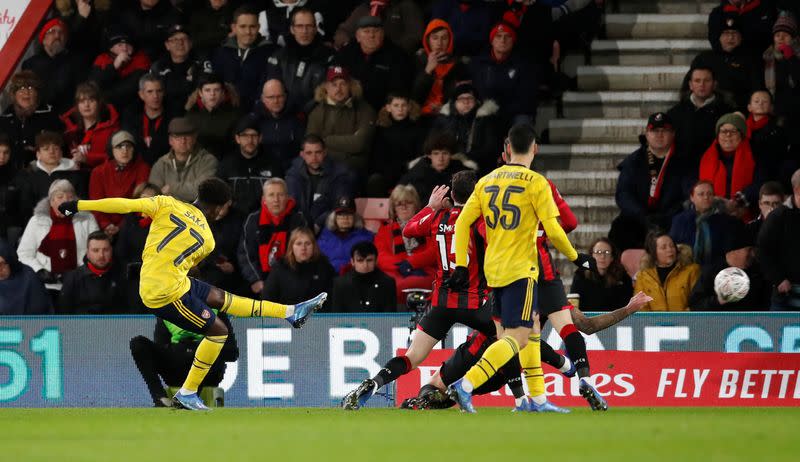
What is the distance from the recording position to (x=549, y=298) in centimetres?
1227

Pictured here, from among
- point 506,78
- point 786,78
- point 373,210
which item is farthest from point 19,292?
point 786,78

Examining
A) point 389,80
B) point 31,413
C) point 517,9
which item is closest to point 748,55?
point 517,9

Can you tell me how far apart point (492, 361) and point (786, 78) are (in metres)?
6.77

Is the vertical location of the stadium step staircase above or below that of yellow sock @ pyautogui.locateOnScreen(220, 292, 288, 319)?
above

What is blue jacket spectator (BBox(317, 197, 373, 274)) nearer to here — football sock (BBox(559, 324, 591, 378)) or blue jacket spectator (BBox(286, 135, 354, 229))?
blue jacket spectator (BBox(286, 135, 354, 229))

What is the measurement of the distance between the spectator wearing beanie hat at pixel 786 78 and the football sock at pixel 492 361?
630cm

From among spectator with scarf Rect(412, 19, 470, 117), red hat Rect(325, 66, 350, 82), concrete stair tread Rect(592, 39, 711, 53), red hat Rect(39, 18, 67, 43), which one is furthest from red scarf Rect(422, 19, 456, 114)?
red hat Rect(39, 18, 67, 43)

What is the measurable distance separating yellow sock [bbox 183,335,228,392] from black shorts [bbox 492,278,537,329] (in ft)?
8.72

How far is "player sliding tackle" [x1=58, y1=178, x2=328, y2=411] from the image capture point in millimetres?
12578

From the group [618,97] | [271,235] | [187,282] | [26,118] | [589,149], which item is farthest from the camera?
[618,97]

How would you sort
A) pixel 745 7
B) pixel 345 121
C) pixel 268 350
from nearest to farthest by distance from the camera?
pixel 268 350
pixel 345 121
pixel 745 7

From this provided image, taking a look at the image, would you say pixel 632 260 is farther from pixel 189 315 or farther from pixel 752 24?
pixel 189 315

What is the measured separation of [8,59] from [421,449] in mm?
11457

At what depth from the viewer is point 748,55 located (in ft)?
56.1
